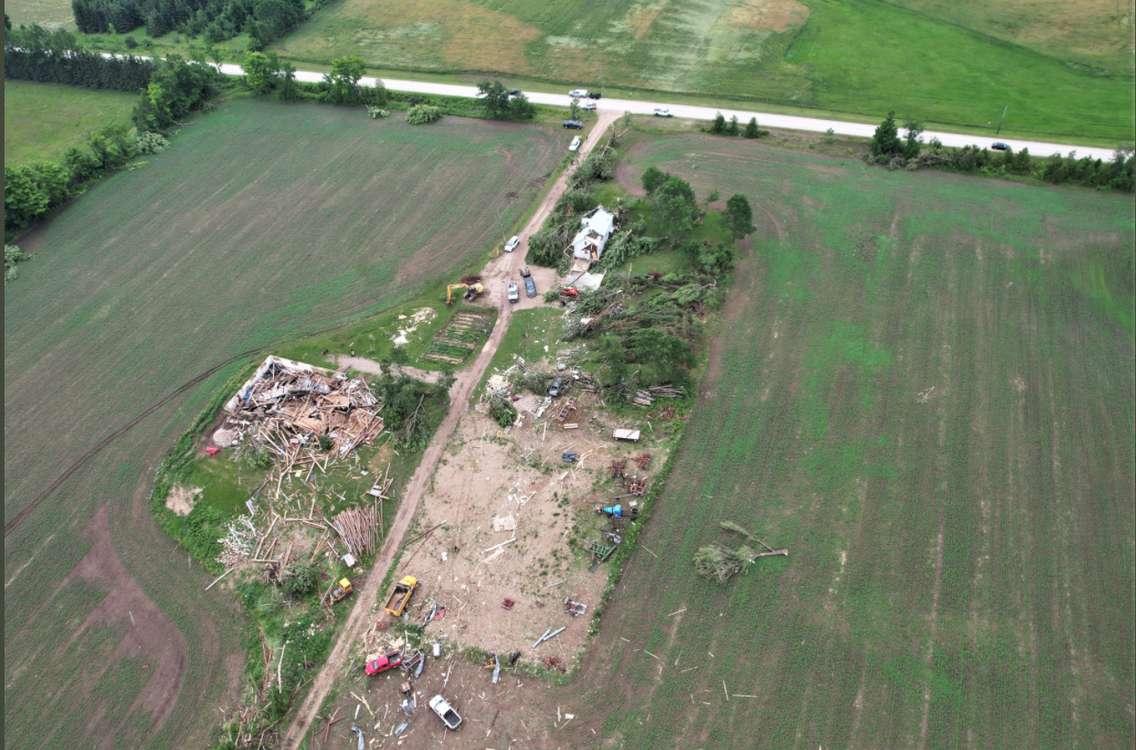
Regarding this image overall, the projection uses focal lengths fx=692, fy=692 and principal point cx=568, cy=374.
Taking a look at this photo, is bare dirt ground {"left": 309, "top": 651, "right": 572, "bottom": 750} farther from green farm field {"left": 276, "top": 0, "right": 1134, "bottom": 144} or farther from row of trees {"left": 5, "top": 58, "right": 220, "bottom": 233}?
green farm field {"left": 276, "top": 0, "right": 1134, "bottom": 144}

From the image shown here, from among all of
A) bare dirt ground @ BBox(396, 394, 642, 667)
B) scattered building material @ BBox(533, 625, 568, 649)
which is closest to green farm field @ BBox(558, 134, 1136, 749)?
scattered building material @ BBox(533, 625, 568, 649)

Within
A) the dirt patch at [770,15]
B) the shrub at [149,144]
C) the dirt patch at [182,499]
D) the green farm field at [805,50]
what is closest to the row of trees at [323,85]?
the green farm field at [805,50]

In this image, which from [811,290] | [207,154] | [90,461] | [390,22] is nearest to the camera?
[90,461]

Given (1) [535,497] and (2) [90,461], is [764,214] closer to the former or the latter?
(1) [535,497]

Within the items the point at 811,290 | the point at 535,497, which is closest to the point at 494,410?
the point at 535,497

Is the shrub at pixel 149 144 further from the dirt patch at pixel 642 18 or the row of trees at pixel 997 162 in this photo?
the row of trees at pixel 997 162

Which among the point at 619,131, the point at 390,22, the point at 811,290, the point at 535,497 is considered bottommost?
the point at 535,497
